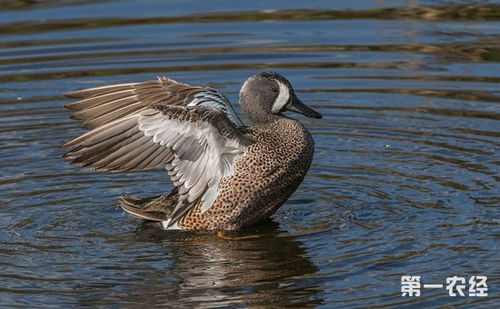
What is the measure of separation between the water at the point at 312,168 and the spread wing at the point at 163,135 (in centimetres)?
48

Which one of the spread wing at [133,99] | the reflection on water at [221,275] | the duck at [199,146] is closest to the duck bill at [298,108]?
the duck at [199,146]

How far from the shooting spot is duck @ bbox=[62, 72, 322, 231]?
868 centimetres

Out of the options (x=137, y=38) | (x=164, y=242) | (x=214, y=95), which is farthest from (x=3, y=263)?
(x=137, y=38)

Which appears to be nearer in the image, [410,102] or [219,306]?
[219,306]

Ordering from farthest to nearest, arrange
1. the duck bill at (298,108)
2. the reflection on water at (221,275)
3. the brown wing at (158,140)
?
1. the duck bill at (298,108)
2. the brown wing at (158,140)
3. the reflection on water at (221,275)

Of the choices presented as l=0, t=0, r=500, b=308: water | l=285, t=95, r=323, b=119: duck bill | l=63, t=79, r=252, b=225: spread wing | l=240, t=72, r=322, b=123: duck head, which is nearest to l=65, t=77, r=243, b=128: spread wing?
l=63, t=79, r=252, b=225: spread wing

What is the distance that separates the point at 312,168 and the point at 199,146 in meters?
1.58

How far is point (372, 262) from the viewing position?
26.0 ft

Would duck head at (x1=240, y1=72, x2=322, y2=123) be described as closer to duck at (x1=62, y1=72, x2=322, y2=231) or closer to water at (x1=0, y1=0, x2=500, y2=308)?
duck at (x1=62, y1=72, x2=322, y2=231)

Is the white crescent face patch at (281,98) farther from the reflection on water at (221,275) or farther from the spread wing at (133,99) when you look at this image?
the reflection on water at (221,275)

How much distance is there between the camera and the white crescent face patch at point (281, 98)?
9297 millimetres

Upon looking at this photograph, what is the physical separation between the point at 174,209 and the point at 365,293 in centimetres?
210

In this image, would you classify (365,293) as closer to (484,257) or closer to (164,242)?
(484,257)

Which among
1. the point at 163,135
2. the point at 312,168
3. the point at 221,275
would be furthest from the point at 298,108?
the point at 221,275
